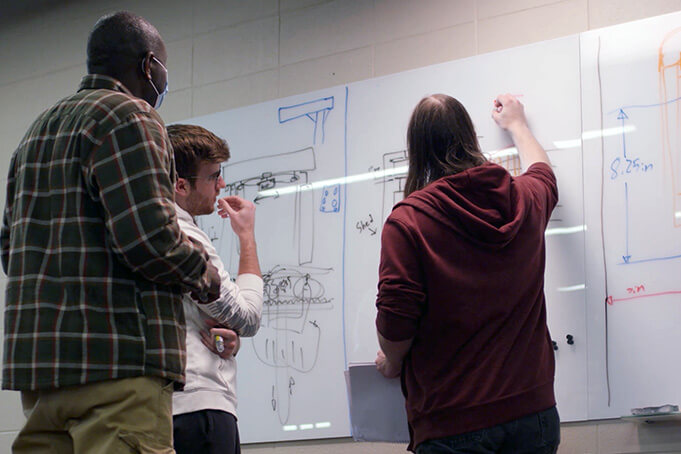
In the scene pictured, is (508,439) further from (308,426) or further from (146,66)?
(308,426)

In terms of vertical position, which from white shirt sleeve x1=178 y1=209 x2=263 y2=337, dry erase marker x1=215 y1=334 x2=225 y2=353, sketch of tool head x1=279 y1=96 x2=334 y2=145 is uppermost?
sketch of tool head x1=279 y1=96 x2=334 y2=145

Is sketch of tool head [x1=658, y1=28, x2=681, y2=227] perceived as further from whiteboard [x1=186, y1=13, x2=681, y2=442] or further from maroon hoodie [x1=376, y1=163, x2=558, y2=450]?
maroon hoodie [x1=376, y1=163, x2=558, y2=450]

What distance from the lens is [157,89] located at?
1713 millimetres

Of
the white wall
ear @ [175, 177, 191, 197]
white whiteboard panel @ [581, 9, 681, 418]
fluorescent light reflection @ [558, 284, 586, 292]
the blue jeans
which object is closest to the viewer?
the blue jeans

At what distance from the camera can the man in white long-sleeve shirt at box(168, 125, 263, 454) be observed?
70.6 inches

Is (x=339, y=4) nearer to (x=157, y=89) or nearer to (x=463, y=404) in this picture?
(x=157, y=89)

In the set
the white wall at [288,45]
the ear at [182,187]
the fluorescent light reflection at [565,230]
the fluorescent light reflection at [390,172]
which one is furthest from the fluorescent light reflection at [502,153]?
the ear at [182,187]

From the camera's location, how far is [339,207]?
9.30 ft

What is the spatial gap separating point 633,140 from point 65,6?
2.78m

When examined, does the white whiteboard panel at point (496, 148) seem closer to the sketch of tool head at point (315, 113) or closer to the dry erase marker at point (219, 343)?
the sketch of tool head at point (315, 113)

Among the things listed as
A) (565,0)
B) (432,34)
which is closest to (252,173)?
(432,34)

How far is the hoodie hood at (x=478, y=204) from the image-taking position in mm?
1721

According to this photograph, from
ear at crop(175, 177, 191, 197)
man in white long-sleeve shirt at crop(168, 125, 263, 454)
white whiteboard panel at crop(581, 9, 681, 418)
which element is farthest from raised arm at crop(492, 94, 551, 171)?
ear at crop(175, 177, 191, 197)

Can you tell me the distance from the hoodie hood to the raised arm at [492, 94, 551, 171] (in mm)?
612
